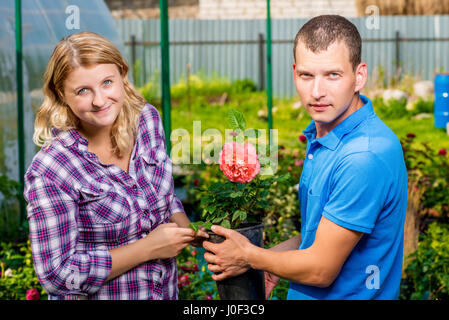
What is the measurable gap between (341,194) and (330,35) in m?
0.40

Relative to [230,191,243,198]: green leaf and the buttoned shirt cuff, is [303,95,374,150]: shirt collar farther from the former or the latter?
the buttoned shirt cuff

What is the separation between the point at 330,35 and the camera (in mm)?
1471

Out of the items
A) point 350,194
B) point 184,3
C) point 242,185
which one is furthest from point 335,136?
point 184,3

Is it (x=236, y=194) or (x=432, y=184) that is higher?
(x=236, y=194)

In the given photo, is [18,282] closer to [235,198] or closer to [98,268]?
[98,268]

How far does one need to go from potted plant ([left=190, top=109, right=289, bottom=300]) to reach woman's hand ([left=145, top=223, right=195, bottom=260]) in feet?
0.59

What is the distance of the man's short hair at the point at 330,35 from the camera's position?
4.83ft

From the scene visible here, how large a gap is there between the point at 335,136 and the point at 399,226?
29 centimetres

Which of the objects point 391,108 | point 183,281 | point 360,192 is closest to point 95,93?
point 360,192

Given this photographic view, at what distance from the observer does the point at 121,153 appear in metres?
1.93

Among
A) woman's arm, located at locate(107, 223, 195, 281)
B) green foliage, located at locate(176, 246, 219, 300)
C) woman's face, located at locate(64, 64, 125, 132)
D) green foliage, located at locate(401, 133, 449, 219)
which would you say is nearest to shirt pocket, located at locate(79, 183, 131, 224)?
woman's arm, located at locate(107, 223, 195, 281)

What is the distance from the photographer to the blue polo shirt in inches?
56.2

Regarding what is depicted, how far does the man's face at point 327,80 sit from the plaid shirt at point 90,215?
65 centimetres
